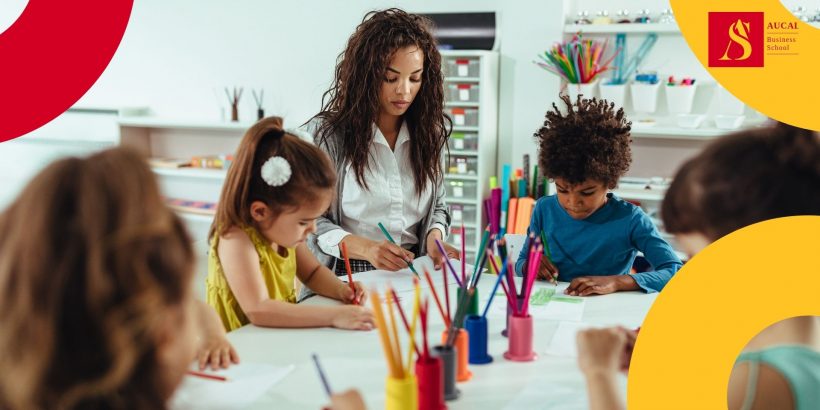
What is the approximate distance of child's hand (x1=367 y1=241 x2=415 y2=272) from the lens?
5.16ft

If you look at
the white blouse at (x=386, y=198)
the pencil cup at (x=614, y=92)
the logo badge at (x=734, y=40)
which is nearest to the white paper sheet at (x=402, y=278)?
the white blouse at (x=386, y=198)


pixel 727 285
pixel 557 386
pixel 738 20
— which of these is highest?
pixel 738 20

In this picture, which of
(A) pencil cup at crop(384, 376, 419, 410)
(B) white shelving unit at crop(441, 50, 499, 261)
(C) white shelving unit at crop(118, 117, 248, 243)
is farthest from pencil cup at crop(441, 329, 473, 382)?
(C) white shelving unit at crop(118, 117, 248, 243)

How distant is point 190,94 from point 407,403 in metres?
3.76

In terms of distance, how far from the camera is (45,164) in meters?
0.66

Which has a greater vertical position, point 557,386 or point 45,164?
point 45,164

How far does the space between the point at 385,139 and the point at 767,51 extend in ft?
5.19

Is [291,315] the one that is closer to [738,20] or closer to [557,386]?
[557,386]

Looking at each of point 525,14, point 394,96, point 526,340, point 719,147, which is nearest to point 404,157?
point 394,96

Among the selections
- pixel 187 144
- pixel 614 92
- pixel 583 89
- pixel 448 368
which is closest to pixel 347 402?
pixel 448 368

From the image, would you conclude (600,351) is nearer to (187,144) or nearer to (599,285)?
(599,285)

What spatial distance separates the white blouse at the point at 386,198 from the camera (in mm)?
1774

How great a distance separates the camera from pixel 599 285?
58.6 inches

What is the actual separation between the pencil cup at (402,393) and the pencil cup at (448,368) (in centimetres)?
9
